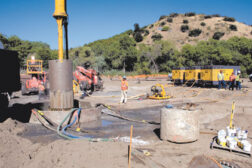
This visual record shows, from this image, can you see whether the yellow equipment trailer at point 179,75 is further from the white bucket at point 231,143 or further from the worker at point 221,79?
the white bucket at point 231,143

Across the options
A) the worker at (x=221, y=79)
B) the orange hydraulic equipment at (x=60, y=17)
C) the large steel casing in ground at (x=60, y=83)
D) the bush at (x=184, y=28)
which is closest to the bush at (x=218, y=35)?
the bush at (x=184, y=28)

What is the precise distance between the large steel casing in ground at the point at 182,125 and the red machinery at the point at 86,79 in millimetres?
13865

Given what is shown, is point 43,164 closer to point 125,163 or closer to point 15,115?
point 125,163

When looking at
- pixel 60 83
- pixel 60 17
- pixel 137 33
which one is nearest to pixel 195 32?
pixel 137 33

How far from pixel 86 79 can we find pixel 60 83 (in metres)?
10.8

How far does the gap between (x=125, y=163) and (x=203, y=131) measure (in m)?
3.63

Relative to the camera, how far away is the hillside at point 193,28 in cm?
8256

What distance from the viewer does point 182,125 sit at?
6.01 metres

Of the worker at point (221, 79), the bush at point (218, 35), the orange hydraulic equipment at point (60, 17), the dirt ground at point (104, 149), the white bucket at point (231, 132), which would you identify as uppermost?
the bush at point (218, 35)

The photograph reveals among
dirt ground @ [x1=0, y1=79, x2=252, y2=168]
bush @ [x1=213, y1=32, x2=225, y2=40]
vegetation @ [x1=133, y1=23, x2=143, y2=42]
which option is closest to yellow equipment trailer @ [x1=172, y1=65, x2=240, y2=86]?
dirt ground @ [x1=0, y1=79, x2=252, y2=168]

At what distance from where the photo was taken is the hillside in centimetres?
8256

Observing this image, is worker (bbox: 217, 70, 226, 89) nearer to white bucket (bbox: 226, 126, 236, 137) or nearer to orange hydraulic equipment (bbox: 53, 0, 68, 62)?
white bucket (bbox: 226, 126, 236, 137)

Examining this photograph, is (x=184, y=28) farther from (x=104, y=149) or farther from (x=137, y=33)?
(x=104, y=149)

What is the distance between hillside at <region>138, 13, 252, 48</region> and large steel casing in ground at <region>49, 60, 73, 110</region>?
75.5m
